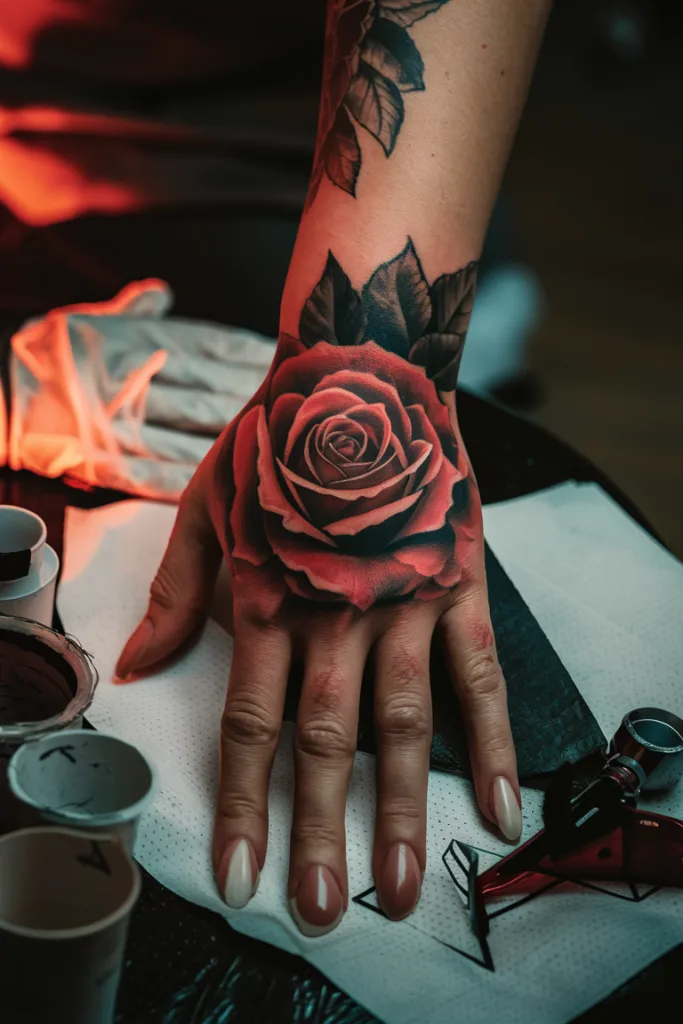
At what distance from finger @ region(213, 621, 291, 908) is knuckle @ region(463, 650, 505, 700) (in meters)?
0.14

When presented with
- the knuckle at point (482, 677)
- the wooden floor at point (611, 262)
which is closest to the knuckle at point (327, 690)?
the knuckle at point (482, 677)

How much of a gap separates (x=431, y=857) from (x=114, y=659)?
11.9 inches

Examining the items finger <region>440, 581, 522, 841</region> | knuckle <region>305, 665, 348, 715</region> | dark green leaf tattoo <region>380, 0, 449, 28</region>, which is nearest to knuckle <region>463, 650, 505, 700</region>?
finger <region>440, 581, 522, 841</region>

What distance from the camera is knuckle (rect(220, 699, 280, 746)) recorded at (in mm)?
707

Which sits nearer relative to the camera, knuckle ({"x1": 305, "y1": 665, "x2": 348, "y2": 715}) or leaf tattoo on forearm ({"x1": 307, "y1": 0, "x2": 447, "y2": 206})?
knuckle ({"x1": 305, "y1": 665, "x2": 348, "y2": 715})

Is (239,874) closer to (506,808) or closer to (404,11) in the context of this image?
(506,808)

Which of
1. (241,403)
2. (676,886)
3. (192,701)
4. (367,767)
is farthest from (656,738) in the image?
(241,403)

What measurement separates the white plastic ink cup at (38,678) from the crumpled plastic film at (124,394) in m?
0.40

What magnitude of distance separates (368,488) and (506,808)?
267mm

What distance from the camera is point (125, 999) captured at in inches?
22.9

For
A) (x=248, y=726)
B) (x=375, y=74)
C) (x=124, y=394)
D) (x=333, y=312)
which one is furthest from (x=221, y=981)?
(x=375, y=74)

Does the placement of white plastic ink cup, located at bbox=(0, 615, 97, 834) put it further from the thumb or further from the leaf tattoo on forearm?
the leaf tattoo on forearm

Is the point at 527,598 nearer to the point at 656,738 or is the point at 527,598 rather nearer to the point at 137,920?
the point at 656,738

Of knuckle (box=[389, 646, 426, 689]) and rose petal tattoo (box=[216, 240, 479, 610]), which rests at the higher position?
rose petal tattoo (box=[216, 240, 479, 610])
